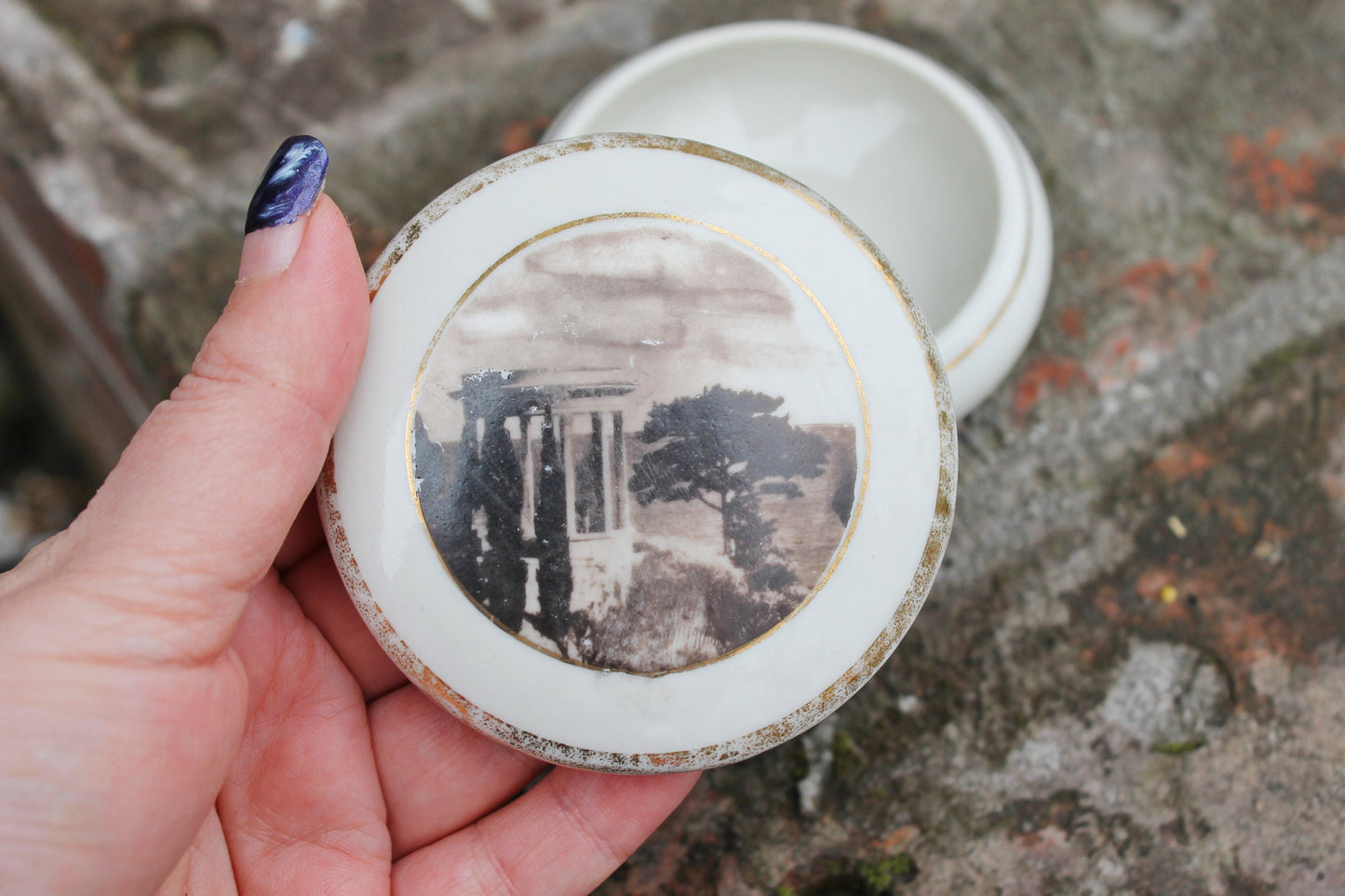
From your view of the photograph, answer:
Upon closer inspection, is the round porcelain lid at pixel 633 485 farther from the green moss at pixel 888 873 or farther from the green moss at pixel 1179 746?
the green moss at pixel 1179 746

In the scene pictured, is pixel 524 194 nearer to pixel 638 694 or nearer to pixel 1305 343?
pixel 638 694

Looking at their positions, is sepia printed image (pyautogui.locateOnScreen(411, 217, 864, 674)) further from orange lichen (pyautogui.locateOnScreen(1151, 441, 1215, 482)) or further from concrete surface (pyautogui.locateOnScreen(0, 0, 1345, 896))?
orange lichen (pyautogui.locateOnScreen(1151, 441, 1215, 482))

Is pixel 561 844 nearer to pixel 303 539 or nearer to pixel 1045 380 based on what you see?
pixel 303 539

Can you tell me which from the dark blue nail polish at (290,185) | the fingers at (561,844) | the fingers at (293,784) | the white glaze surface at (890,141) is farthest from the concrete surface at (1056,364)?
the dark blue nail polish at (290,185)

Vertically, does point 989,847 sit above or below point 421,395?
below

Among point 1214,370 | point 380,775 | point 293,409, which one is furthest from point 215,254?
point 1214,370

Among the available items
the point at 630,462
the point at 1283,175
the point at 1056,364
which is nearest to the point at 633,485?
the point at 630,462
